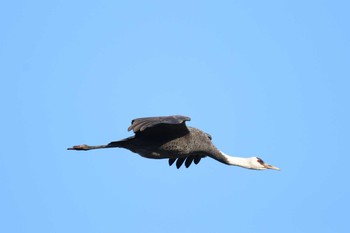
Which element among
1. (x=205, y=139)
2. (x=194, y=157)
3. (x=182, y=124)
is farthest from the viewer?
(x=194, y=157)

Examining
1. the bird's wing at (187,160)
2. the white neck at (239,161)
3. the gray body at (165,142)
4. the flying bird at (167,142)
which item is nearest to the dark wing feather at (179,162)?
the bird's wing at (187,160)

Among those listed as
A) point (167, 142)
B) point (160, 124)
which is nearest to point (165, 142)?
point (167, 142)

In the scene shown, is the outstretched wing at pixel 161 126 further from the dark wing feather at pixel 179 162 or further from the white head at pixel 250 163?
the dark wing feather at pixel 179 162

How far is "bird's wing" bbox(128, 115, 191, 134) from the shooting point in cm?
1734

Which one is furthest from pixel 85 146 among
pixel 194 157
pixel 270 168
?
pixel 270 168

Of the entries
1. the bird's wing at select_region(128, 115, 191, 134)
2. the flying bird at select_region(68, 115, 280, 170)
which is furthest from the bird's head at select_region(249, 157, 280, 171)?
the bird's wing at select_region(128, 115, 191, 134)

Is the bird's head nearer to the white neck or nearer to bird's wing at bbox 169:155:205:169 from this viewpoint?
the white neck

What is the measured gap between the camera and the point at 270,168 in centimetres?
2103

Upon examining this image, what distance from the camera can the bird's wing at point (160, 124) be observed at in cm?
1734

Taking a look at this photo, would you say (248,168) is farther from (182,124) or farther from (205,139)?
(182,124)

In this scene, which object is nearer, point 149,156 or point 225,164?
point 149,156

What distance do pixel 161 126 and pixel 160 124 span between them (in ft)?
0.79

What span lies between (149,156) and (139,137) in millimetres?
659

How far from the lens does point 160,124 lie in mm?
18516
